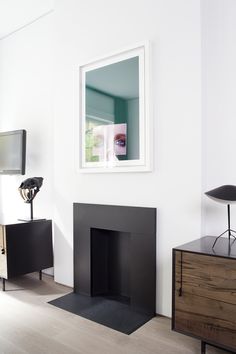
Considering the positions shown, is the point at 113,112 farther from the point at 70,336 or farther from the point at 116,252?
the point at 70,336

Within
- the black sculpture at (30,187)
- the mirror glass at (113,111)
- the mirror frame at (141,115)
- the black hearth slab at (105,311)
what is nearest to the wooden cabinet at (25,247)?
the black sculpture at (30,187)

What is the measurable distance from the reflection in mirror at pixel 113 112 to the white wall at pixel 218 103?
0.57 m

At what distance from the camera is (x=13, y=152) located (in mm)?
3418

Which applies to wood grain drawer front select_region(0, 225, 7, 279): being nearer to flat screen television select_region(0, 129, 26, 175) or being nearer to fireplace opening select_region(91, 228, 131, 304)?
flat screen television select_region(0, 129, 26, 175)

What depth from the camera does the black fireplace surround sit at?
92.8 inches

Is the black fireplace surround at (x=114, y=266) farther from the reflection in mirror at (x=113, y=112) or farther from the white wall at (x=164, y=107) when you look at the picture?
the reflection in mirror at (x=113, y=112)

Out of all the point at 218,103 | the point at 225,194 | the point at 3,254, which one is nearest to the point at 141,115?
the point at 218,103

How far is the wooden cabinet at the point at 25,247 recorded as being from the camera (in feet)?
9.37

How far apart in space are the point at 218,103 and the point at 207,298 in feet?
4.48

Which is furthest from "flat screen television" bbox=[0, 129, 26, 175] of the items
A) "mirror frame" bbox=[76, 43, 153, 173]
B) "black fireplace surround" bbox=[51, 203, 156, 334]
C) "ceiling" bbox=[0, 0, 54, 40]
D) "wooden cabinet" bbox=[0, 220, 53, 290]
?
"ceiling" bbox=[0, 0, 54, 40]

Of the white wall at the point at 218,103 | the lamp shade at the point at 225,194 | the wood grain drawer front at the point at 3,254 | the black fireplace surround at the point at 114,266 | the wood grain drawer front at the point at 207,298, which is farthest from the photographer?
the wood grain drawer front at the point at 3,254

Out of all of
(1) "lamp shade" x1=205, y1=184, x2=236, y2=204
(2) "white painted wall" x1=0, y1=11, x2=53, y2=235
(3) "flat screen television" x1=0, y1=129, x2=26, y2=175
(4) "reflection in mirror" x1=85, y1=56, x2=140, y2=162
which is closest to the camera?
(1) "lamp shade" x1=205, y1=184, x2=236, y2=204

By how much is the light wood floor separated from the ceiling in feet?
10.1

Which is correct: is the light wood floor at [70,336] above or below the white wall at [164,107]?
below
